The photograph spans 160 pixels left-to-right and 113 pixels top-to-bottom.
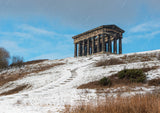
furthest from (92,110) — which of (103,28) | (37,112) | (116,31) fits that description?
(116,31)

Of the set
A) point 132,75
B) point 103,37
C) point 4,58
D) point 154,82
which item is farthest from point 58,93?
point 4,58

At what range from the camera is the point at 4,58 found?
1780 inches

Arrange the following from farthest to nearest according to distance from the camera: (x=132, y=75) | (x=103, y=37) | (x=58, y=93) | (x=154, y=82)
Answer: (x=103, y=37), (x=132, y=75), (x=154, y=82), (x=58, y=93)

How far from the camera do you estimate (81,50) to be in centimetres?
5816

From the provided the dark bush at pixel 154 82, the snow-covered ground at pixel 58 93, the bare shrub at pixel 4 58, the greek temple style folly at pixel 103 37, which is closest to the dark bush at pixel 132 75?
the snow-covered ground at pixel 58 93

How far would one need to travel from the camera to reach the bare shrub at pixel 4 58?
140ft

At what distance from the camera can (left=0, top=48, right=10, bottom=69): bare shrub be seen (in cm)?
4265

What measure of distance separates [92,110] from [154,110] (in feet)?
5.49

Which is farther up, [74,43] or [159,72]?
[74,43]

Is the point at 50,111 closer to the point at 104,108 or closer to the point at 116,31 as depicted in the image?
the point at 104,108

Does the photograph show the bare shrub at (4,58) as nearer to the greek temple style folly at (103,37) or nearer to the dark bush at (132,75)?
the greek temple style folly at (103,37)

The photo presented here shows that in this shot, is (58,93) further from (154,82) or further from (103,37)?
(103,37)

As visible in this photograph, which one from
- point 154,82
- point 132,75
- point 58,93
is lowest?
point 58,93

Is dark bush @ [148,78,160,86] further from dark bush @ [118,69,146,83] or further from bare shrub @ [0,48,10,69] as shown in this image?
bare shrub @ [0,48,10,69]
